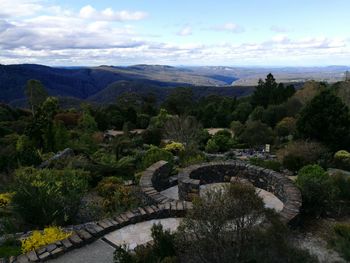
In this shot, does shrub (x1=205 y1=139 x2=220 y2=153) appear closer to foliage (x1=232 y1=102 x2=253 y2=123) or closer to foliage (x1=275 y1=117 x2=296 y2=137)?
foliage (x1=275 y1=117 x2=296 y2=137)

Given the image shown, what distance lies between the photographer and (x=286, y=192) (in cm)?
870

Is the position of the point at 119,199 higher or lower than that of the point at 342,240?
lower

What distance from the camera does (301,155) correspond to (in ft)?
53.1

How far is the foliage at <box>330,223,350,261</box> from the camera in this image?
20.4 ft

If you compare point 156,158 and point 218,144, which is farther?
point 218,144

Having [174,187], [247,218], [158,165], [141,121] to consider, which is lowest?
[141,121]

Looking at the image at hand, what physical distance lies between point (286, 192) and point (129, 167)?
7.90 meters

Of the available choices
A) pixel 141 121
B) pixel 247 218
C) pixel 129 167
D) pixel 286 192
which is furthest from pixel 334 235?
pixel 141 121

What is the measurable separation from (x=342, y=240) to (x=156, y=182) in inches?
221

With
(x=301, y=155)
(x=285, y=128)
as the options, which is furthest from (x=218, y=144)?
(x=301, y=155)

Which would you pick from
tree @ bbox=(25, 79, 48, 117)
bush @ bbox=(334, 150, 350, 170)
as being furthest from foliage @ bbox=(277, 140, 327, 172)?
tree @ bbox=(25, 79, 48, 117)

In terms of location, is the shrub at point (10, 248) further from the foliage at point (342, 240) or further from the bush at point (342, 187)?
the bush at point (342, 187)

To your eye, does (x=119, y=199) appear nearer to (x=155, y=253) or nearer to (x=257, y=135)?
(x=155, y=253)

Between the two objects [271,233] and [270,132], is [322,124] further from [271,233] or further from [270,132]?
[271,233]
